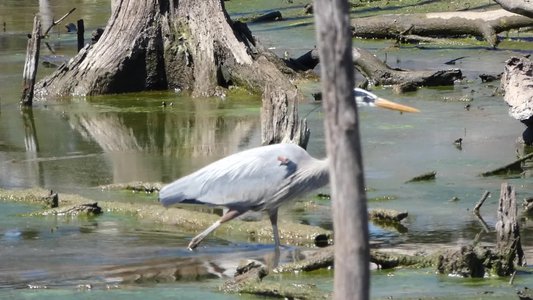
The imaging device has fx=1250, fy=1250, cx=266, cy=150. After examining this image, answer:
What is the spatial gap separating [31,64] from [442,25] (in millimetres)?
9229

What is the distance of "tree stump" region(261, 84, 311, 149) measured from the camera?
11.8m

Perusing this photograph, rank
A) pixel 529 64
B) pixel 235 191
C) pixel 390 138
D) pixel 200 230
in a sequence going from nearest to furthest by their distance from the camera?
1. pixel 235 191
2. pixel 200 230
3. pixel 529 64
4. pixel 390 138

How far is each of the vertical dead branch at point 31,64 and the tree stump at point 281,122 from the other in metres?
6.22

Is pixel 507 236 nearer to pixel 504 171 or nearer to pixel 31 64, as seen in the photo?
pixel 504 171

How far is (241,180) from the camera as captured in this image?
9156mm

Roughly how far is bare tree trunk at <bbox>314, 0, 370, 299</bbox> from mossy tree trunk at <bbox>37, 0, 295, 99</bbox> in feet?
49.6

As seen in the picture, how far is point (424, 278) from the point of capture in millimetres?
7992

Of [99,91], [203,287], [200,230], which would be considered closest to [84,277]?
[203,287]

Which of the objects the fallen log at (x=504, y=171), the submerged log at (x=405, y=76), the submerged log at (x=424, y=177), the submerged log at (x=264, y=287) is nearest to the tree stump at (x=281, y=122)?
the submerged log at (x=424, y=177)

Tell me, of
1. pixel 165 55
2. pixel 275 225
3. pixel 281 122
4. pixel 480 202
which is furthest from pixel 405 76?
pixel 275 225

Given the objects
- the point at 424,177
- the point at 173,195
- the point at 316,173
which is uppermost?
the point at 316,173

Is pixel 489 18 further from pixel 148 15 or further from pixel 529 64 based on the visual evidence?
pixel 529 64

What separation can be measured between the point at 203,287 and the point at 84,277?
0.95 meters

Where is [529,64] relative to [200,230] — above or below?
above
